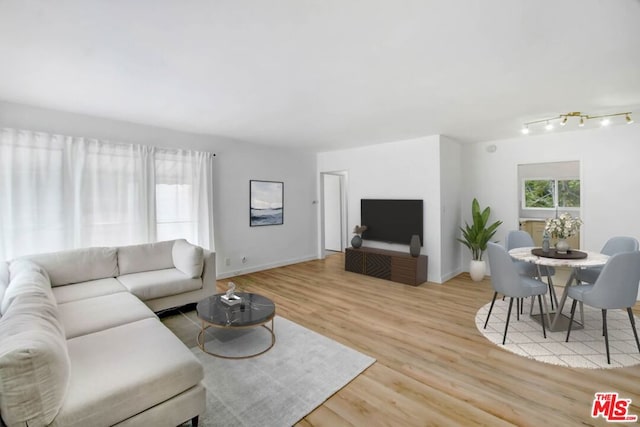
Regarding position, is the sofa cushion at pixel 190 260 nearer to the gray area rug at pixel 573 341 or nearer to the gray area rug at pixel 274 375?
the gray area rug at pixel 274 375

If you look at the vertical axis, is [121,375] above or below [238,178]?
below

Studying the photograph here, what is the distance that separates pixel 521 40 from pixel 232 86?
7.54 ft

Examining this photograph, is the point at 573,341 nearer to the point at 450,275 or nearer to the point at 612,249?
the point at 612,249

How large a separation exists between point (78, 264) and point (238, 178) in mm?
2664

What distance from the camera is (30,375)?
1250 mm

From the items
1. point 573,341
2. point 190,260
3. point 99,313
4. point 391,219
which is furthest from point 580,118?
point 99,313

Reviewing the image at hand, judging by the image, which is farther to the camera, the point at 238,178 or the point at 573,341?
the point at 238,178

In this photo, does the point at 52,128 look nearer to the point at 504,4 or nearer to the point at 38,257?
the point at 38,257

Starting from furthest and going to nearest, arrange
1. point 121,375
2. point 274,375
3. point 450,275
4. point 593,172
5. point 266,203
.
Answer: point 266,203 → point 450,275 → point 593,172 → point 274,375 → point 121,375

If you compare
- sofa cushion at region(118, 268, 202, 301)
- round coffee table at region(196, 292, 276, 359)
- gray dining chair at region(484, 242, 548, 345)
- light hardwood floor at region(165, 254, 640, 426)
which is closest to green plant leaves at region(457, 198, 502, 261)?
light hardwood floor at region(165, 254, 640, 426)

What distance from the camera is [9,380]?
122 centimetres

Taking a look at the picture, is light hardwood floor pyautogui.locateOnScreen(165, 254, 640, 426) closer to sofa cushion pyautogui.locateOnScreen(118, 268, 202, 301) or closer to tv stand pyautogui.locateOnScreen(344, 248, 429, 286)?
sofa cushion pyautogui.locateOnScreen(118, 268, 202, 301)

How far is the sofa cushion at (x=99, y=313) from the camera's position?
7.22ft

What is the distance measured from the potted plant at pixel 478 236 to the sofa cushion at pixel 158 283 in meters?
4.37
